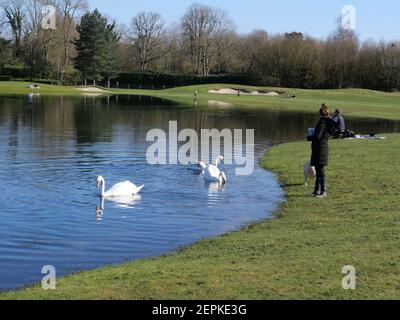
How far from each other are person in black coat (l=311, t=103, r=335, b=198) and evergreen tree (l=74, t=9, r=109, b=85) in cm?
9456

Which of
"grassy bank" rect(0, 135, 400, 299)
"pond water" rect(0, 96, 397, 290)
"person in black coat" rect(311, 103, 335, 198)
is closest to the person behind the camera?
"grassy bank" rect(0, 135, 400, 299)

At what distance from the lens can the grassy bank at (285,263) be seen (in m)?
7.76

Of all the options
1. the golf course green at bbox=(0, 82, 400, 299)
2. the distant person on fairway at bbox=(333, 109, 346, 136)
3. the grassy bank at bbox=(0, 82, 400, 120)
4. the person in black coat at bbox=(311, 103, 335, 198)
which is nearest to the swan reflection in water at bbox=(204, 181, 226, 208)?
the golf course green at bbox=(0, 82, 400, 299)

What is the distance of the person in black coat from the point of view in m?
15.6

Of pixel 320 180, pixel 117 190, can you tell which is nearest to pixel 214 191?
pixel 117 190

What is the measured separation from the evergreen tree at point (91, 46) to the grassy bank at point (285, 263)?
95.6 m

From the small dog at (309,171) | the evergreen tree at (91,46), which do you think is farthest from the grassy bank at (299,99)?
the small dog at (309,171)

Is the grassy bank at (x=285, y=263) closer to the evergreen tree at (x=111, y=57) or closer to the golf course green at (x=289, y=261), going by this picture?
the golf course green at (x=289, y=261)

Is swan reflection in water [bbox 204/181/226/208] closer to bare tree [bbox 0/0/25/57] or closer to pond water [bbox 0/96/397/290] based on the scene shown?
pond water [bbox 0/96/397/290]

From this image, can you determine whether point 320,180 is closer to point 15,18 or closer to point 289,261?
point 289,261

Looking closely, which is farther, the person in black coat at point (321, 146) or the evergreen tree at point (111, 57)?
the evergreen tree at point (111, 57)

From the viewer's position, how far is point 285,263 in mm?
9125

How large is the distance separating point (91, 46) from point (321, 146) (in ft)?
314
